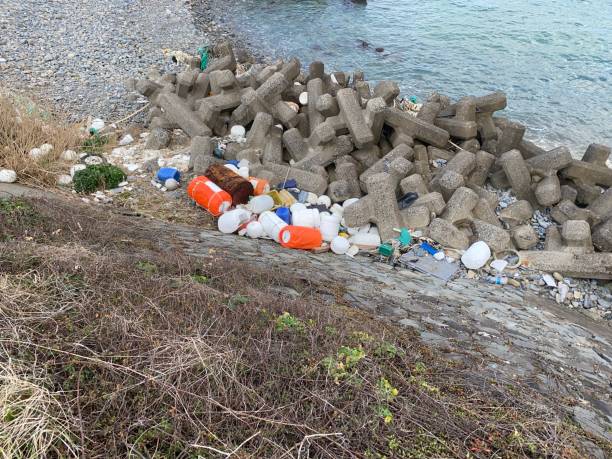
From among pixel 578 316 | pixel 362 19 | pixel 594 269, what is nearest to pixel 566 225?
pixel 594 269

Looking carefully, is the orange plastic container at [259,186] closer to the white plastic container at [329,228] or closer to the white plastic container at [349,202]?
the white plastic container at [329,228]

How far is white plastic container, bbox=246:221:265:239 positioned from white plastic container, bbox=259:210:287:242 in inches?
2.6

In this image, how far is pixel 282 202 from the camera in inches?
257

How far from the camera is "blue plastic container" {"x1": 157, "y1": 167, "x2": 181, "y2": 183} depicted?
6.94 meters

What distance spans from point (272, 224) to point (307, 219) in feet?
1.54

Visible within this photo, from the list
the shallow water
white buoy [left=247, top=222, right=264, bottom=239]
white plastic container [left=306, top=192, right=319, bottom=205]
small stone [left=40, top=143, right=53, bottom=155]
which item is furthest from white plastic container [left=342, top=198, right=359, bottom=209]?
the shallow water

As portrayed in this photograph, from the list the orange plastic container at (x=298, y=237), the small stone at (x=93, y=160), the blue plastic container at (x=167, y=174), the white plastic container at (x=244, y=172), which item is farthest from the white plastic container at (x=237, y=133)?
the orange plastic container at (x=298, y=237)

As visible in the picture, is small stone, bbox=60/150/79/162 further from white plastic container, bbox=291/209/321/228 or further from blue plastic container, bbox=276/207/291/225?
white plastic container, bbox=291/209/321/228

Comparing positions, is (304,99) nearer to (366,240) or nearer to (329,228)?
(329,228)

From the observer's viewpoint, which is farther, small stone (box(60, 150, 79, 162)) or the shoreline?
the shoreline

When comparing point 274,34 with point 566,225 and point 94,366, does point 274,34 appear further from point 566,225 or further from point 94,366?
point 94,366

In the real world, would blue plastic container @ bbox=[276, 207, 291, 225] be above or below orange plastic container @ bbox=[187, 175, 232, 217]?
below

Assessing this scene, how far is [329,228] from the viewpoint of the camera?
619 cm

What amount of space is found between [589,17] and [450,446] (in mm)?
19949
